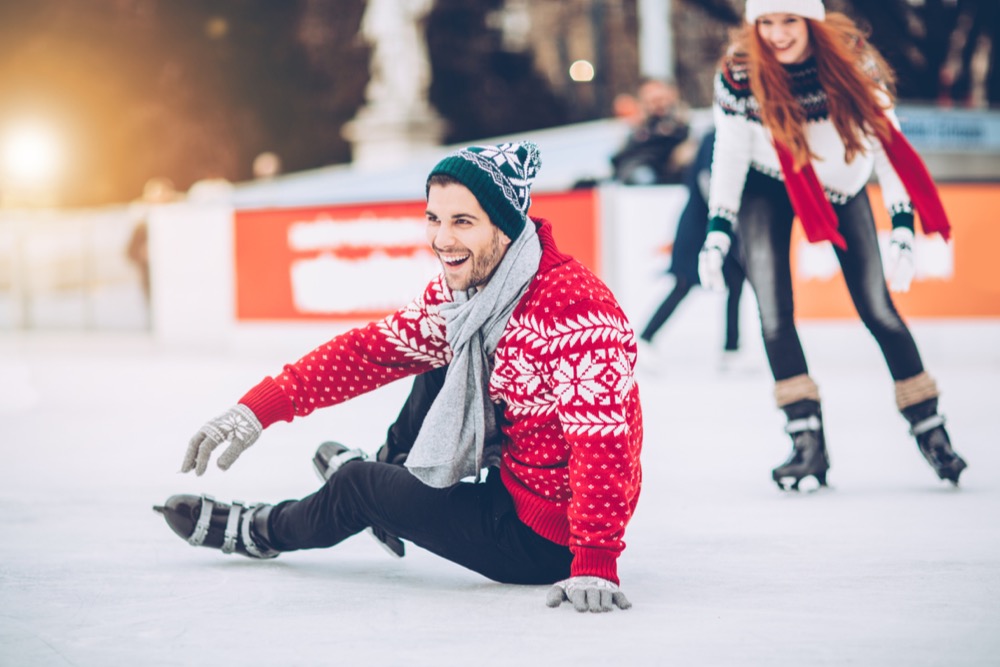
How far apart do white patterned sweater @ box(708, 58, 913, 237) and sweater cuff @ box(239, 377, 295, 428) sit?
184 centimetres

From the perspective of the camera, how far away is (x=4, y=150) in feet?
97.5

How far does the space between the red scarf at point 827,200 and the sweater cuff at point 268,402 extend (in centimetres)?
174

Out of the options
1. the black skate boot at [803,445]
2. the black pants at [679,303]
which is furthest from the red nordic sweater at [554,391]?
the black pants at [679,303]

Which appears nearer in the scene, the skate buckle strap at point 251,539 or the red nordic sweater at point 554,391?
the red nordic sweater at point 554,391

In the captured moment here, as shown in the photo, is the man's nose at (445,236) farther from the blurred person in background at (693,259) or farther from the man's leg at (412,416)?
the blurred person in background at (693,259)

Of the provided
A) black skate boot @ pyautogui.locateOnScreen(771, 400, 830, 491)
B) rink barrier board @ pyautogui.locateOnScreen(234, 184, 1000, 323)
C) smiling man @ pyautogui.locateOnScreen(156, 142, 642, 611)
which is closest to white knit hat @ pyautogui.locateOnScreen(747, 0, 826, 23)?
black skate boot @ pyautogui.locateOnScreen(771, 400, 830, 491)

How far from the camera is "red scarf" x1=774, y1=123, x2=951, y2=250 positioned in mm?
4359

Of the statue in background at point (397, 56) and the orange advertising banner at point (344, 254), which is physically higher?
the statue in background at point (397, 56)

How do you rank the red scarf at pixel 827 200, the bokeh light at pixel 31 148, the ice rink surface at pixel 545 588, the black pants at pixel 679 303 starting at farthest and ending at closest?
the bokeh light at pixel 31 148 → the black pants at pixel 679 303 → the red scarf at pixel 827 200 → the ice rink surface at pixel 545 588

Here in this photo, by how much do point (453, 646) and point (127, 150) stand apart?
92.7 ft

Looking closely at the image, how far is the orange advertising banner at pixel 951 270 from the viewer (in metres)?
9.41

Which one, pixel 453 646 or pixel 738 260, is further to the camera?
pixel 738 260

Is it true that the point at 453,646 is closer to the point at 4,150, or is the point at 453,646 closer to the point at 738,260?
the point at 738,260

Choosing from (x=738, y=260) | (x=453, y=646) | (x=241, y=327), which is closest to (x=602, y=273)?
(x=241, y=327)
